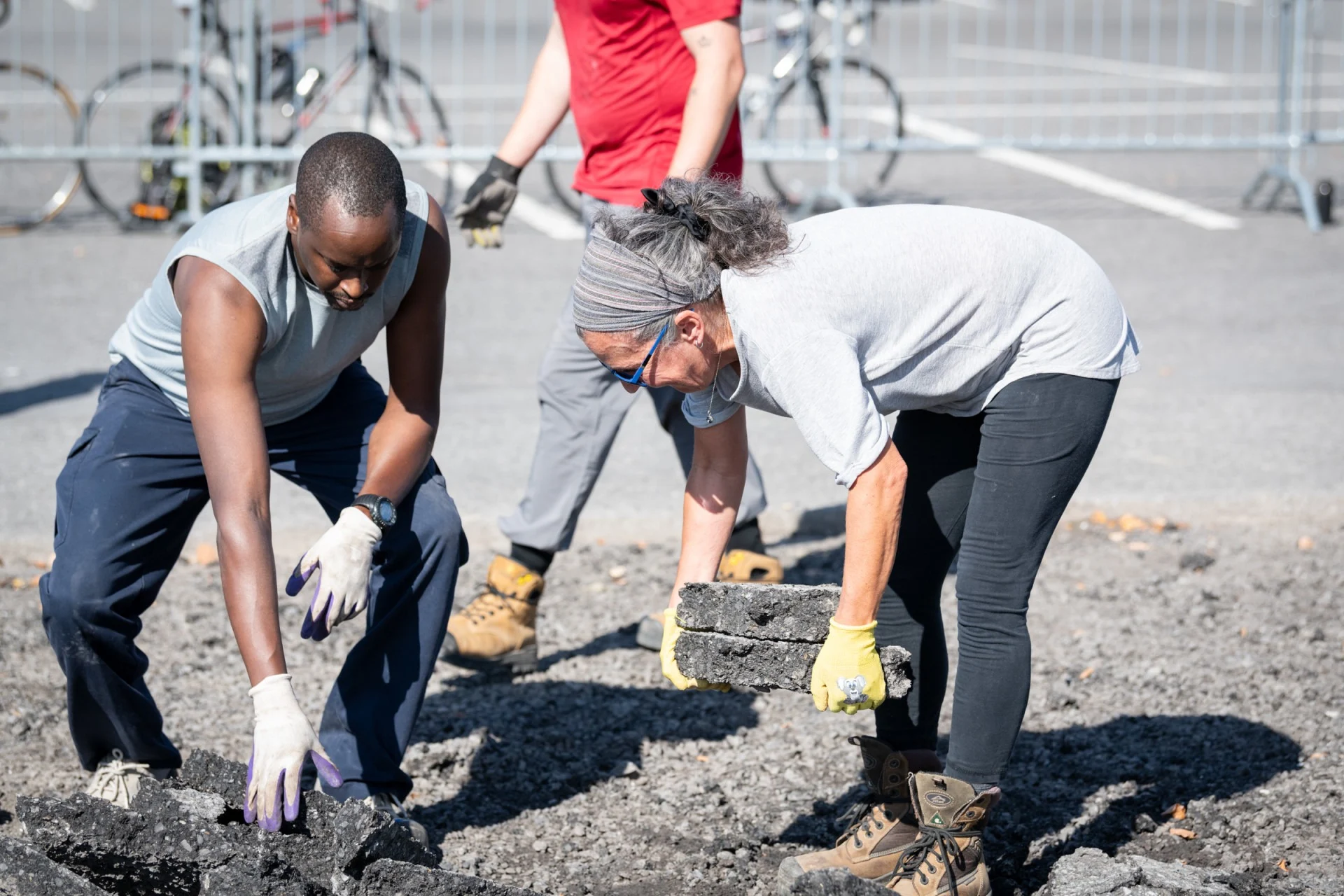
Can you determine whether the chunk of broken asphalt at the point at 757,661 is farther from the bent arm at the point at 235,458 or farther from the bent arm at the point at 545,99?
the bent arm at the point at 545,99

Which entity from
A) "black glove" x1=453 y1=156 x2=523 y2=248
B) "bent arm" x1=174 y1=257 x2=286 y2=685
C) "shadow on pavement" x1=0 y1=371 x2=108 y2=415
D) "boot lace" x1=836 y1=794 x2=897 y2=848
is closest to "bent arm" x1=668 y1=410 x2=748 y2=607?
"boot lace" x1=836 y1=794 x2=897 y2=848

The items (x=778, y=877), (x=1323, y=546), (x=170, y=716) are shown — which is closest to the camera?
(x=778, y=877)

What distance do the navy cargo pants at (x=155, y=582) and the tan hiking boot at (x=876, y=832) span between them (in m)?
0.95

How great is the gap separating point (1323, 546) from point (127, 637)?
3.98 metres

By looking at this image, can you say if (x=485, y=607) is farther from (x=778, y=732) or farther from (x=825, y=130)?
(x=825, y=130)

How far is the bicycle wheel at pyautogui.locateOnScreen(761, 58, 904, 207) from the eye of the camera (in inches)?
395

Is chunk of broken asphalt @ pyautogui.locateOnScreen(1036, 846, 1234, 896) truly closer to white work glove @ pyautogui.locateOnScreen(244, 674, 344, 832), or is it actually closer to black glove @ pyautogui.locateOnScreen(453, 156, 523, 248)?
white work glove @ pyautogui.locateOnScreen(244, 674, 344, 832)

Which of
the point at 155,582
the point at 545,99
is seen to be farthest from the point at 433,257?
the point at 545,99

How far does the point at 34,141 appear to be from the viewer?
11258mm

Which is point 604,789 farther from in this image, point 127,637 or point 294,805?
point 127,637

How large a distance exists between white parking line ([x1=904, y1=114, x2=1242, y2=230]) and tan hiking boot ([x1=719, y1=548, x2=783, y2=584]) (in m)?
5.93

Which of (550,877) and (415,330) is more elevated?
(415,330)

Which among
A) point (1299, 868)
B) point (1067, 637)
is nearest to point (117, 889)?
point (1299, 868)

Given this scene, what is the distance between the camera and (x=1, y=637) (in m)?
4.32
